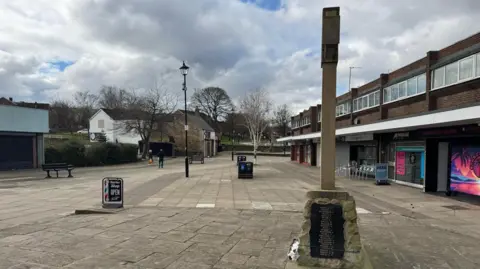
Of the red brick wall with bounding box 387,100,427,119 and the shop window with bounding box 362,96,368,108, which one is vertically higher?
the shop window with bounding box 362,96,368,108

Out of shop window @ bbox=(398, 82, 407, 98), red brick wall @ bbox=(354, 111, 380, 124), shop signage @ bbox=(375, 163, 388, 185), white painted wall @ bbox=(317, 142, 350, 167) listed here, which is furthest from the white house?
shop window @ bbox=(398, 82, 407, 98)

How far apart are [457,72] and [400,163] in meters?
6.04

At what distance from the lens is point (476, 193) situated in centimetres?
1300

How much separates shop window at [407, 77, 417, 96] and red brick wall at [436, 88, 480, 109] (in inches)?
83.6

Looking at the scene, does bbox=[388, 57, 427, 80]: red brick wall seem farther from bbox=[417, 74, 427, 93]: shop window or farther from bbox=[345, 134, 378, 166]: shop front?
bbox=[345, 134, 378, 166]: shop front

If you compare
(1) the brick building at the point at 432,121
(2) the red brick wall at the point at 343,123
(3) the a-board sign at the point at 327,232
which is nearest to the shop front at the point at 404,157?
(1) the brick building at the point at 432,121

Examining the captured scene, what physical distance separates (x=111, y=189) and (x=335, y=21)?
7.88 metres

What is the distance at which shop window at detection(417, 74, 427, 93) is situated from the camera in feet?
52.5

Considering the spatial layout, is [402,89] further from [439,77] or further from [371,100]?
[371,100]

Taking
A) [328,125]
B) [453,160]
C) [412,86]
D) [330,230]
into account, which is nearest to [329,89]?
[328,125]

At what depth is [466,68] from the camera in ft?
42.9

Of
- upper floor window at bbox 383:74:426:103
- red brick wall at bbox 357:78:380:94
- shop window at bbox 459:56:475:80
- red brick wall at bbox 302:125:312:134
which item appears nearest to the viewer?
shop window at bbox 459:56:475:80

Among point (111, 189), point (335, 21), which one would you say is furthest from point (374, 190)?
point (335, 21)

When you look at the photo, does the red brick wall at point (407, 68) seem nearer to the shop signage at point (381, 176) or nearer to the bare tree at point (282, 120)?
the shop signage at point (381, 176)
